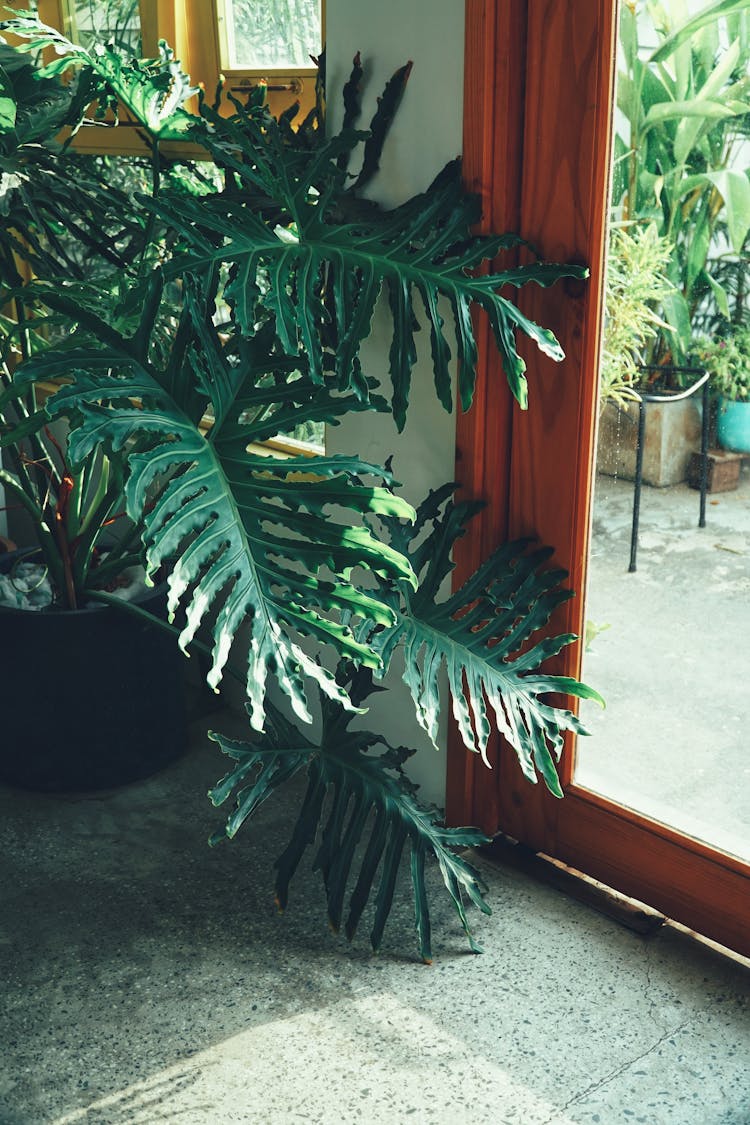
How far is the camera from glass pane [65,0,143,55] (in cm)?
273

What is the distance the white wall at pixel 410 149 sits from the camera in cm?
191

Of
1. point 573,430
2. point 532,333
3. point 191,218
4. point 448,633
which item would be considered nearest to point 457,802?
point 448,633

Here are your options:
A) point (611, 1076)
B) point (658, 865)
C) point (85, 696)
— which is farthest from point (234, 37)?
point (611, 1076)

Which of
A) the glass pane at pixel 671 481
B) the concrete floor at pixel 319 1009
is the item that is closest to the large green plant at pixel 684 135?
the glass pane at pixel 671 481

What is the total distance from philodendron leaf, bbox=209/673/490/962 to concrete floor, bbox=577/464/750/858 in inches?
12.3

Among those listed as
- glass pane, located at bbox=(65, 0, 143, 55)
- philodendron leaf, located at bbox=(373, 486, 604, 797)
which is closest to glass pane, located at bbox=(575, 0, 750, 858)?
philodendron leaf, located at bbox=(373, 486, 604, 797)

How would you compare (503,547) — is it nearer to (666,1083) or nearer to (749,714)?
(749,714)

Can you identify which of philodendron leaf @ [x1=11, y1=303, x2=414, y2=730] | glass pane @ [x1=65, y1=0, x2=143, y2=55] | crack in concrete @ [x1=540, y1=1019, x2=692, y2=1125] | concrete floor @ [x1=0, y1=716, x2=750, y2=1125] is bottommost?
concrete floor @ [x1=0, y1=716, x2=750, y2=1125]

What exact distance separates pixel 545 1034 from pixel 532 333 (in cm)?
104

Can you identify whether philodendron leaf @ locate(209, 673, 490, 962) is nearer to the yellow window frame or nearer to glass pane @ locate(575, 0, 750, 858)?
glass pane @ locate(575, 0, 750, 858)

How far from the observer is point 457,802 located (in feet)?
7.22

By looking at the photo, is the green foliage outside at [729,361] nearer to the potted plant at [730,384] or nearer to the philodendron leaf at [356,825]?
the potted plant at [730,384]

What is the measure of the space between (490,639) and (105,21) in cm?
185

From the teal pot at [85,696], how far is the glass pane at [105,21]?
4.43ft
